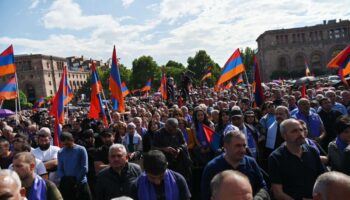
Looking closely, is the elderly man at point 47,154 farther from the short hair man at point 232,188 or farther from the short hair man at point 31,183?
the short hair man at point 232,188

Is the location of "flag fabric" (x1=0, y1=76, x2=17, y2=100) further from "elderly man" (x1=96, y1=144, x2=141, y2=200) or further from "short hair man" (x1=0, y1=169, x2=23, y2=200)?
"short hair man" (x1=0, y1=169, x2=23, y2=200)

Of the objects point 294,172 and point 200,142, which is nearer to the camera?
point 294,172

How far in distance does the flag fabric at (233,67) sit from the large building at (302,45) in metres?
75.9

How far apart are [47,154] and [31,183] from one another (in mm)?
2181

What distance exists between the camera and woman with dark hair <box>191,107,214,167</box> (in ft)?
21.9

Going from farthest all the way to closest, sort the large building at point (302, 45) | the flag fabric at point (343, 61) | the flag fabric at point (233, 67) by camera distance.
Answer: the large building at point (302, 45)
the flag fabric at point (233, 67)
the flag fabric at point (343, 61)

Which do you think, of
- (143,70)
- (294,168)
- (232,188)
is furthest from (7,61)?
(143,70)

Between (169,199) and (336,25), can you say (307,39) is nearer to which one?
(336,25)

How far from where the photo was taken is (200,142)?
A: 6.79m

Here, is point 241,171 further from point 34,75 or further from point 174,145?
Result: point 34,75

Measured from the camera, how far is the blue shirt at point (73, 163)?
5.33 metres

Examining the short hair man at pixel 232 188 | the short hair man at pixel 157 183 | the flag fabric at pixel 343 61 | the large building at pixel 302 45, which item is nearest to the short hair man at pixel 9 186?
the short hair man at pixel 157 183

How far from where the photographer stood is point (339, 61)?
10.0 metres

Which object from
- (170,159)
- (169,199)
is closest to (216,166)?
(169,199)
